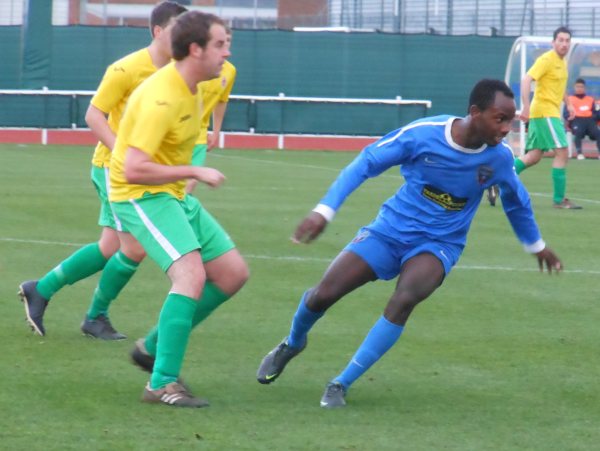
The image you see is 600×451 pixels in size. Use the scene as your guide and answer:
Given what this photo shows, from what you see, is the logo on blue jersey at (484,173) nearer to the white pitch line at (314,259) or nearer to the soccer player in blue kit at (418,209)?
the soccer player in blue kit at (418,209)

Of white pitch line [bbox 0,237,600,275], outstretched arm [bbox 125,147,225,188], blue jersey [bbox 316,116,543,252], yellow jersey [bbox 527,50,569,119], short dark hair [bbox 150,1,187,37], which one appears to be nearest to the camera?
outstretched arm [bbox 125,147,225,188]

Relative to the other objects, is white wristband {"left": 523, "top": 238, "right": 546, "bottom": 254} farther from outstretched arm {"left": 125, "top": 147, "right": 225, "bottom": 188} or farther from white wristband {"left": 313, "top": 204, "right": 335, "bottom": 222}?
outstretched arm {"left": 125, "top": 147, "right": 225, "bottom": 188}

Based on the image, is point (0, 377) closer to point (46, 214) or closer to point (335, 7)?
point (46, 214)

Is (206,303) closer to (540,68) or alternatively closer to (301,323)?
(301,323)

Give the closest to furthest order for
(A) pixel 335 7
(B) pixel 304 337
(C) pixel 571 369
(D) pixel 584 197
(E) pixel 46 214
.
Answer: (B) pixel 304 337
(C) pixel 571 369
(E) pixel 46 214
(D) pixel 584 197
(A) pixel 335 7

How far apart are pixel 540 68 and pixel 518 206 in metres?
10.3

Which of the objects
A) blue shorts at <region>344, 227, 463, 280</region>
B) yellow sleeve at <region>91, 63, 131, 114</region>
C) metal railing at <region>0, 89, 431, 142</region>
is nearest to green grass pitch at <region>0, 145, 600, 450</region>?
blue shorts at <region>344, 227, 463, 280</region>

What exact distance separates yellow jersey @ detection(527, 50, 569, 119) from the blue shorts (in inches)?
405

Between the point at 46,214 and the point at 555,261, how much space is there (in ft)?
28.9

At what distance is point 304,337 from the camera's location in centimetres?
685

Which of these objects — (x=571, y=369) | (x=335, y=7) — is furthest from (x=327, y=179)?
(x=335, y=7)

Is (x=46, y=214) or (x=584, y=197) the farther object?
(x=584, y=197)

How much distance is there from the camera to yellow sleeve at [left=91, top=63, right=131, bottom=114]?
770cm

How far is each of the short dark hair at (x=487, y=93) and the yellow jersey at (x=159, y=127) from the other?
1.27 metres
